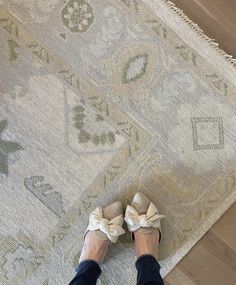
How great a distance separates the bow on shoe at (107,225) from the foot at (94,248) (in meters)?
0.02

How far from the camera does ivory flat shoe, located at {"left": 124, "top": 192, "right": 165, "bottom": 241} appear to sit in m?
1.05

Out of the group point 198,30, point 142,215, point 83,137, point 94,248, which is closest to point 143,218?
point 142,215

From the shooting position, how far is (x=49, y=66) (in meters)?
1.10

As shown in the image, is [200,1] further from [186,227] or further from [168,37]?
[186,227]

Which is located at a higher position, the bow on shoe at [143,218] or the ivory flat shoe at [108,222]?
the bow on shoe at [143,218]

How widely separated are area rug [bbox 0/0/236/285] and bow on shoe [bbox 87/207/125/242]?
0.03m

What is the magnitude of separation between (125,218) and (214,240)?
0.70ft

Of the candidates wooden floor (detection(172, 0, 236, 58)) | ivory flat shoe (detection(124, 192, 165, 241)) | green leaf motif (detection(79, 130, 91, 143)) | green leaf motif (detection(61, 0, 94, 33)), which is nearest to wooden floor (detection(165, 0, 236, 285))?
wooden floor (detection(172, 0, 236, 58))

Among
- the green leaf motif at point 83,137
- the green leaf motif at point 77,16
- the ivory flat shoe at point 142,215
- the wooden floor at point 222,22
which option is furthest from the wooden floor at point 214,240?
the green leaf motif at point 83,137

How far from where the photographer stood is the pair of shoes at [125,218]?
1.05 metres

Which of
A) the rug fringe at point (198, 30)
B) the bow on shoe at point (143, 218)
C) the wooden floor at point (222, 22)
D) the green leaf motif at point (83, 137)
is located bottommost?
the bow on shoe at point (143, 218)

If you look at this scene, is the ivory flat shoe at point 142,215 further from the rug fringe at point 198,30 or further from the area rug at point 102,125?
the rug fringe at point 198,30

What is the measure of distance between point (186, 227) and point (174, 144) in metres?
0.20

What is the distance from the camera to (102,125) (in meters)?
1.09
